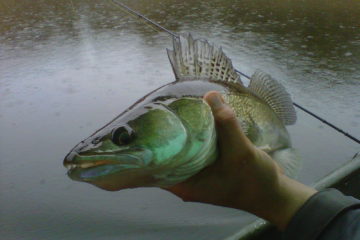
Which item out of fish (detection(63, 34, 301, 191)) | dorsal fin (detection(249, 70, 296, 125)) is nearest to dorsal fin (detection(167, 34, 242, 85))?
fish (detection(63, 34, 301, 191))

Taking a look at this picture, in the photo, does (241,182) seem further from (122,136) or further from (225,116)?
(122,136)

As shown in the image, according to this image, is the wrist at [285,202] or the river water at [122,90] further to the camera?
the river water at [122,90]

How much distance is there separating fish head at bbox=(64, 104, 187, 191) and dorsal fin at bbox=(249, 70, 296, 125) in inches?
Result: 25.3

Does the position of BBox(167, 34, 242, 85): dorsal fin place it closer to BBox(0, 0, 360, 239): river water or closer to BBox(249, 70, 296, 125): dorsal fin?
BBox(249, 70, 296, 125): dorsal fin

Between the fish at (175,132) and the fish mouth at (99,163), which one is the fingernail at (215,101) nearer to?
the fish at (175,132)

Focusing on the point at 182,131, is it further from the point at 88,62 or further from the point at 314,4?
the point at 314,4

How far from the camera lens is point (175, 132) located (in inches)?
38.6

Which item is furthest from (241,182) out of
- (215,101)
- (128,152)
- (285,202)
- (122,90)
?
(122,90)

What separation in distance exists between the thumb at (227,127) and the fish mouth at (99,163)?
0.27 meters

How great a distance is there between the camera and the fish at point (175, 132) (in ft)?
2.94

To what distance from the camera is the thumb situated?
1.05 meters

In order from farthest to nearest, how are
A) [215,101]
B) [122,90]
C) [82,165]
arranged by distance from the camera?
[122,90], [215,101], [82,165]

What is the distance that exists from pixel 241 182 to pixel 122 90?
11.1ft

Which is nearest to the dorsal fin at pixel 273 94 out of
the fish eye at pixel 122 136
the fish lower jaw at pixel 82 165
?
the fish eye at pixel 122 136
